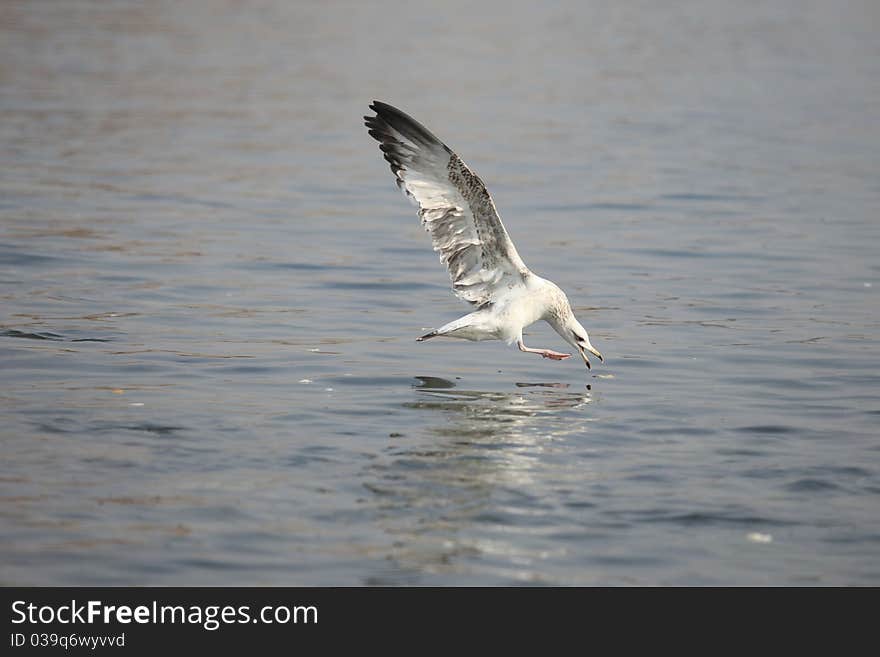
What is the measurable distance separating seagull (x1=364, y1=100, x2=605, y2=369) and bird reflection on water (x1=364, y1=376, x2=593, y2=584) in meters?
0.53

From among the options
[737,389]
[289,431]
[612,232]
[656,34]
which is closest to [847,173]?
[612,232]

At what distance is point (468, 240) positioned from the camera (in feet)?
37.6

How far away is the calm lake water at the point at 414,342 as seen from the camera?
320 inches

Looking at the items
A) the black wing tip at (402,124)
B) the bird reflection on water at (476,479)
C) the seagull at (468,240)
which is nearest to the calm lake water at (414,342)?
the bird reflection on water at (476,479)

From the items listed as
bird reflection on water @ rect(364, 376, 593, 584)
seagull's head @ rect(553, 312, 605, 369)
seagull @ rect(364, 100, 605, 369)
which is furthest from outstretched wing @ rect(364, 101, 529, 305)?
bird reflection on water @ rect(364, 376, 593, 584)

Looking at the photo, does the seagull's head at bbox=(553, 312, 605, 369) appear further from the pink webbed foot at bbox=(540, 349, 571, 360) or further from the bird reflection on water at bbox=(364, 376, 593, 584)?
the bird reflection on water at bbox=(364, 376, 593, 584)

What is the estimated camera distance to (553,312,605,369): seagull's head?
38.8ft

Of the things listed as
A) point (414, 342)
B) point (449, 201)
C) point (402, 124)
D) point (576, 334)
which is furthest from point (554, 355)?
point (402, 124)

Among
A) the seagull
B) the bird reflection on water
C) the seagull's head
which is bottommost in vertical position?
the bird reflection on water

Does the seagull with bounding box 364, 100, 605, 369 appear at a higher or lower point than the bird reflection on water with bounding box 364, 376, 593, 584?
higher

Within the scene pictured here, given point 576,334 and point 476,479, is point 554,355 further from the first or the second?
point 476,479

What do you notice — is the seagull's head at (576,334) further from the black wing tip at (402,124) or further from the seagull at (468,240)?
the black wing tip at (402,124)

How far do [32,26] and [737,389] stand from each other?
2933 centimetres
